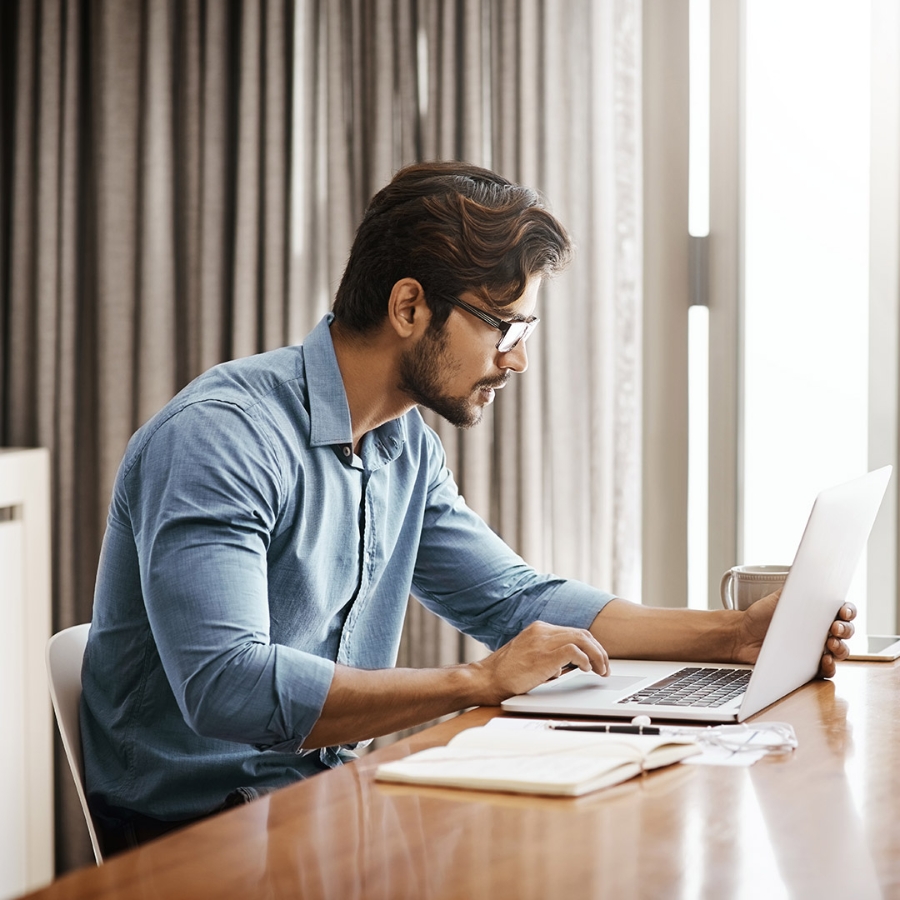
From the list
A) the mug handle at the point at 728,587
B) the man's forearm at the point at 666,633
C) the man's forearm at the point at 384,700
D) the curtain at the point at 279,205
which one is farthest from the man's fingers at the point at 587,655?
the curtain at the point at 279,205

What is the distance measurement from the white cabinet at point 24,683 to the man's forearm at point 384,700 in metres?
1.59

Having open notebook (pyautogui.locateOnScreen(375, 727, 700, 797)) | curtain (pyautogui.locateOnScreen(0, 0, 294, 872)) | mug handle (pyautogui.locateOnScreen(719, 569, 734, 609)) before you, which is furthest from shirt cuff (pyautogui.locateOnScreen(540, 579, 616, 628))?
curtain (pyautogui.locateOnScreen(0, 0, 294, 872))

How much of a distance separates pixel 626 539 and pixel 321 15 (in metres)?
1.39

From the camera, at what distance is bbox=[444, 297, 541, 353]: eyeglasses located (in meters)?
1.60

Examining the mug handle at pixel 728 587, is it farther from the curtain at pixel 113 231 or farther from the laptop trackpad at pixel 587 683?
the curtain at pixel 113 231

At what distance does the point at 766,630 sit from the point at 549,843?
0.78 m

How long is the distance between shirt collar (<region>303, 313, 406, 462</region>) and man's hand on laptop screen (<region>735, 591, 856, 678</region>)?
57 cm

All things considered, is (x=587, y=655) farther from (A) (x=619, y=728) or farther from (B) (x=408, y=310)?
(B) (x=408, y=310)

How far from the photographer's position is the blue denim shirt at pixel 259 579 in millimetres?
1272

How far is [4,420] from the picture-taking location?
118 inches

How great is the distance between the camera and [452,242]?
158cm

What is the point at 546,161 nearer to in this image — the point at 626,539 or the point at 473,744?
the point at 626,539

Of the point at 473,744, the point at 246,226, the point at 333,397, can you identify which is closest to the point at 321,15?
the point at 246,226

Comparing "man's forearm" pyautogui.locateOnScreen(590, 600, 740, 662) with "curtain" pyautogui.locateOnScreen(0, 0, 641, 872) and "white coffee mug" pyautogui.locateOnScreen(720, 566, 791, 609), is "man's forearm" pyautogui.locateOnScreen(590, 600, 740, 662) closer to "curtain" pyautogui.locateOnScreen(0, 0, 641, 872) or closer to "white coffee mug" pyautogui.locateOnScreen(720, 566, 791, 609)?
"white coffee mug" pyautogui.locateOnScreen(720, 566, 791, 609)
